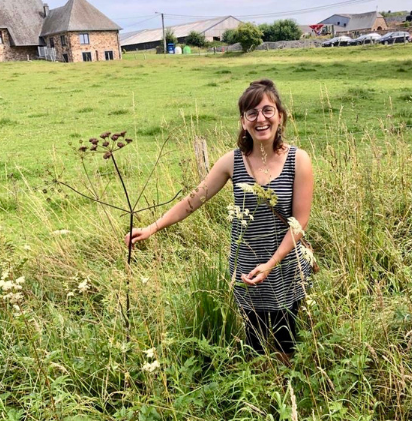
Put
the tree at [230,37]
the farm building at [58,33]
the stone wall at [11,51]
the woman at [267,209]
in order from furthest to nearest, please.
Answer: the tree at [230,37], the farm building at [58,33], the stone wall at [11,51], the woman at [267,209]

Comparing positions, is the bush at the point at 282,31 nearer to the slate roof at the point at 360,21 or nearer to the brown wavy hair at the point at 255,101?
the slate roof at the point at 360,21

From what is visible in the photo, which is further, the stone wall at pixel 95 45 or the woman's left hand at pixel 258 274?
the stone wall at pixel 95 45

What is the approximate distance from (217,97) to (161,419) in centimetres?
1383

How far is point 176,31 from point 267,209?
97615 mm

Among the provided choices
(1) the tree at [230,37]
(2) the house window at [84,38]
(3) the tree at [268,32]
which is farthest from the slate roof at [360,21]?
(2) the house window at [84,38]

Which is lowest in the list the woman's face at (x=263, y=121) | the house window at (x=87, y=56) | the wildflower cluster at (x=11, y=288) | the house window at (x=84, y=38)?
Result: the wildflower cluster at (x=11, y=288)

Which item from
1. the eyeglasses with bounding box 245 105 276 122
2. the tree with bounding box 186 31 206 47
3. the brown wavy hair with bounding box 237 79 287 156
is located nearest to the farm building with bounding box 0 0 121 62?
the tree with bounding box 186 31 206 47

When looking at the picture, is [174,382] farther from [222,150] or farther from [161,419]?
[222,150]

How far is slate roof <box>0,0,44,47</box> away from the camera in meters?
49.1

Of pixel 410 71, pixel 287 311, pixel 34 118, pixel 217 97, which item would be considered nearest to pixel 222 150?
pixel 287 311

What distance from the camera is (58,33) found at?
49.3 meters

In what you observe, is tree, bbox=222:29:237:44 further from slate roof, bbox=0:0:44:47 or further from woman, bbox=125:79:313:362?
woman, bbox=125:79:313:362

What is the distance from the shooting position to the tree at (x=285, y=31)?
73500 mm

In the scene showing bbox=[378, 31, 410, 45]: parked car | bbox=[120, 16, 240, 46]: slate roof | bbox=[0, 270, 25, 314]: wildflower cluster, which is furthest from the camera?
bbox=[120, 16, 240, 46]: slate roof
